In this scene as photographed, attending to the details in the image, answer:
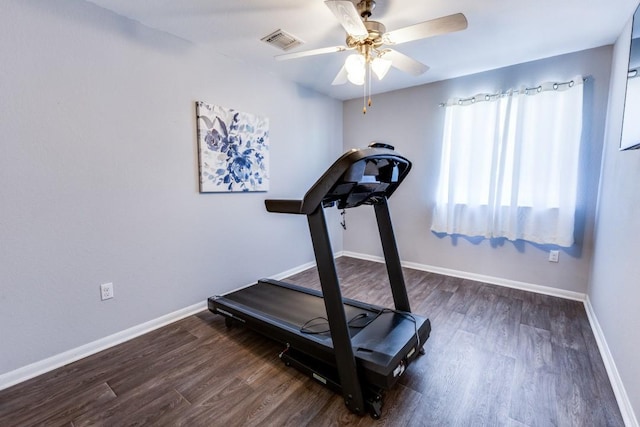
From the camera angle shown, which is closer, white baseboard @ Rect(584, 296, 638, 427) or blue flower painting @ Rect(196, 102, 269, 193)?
white baseboard @ Rect(584, 296, 638, 427)

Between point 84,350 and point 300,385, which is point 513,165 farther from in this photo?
point 84,350

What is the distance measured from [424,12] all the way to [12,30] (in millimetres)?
2503

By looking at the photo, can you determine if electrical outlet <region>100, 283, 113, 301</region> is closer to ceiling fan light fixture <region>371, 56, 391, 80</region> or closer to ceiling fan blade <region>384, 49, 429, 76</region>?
ceiling fan light fixture <region>371, 56, 391, 80</region>

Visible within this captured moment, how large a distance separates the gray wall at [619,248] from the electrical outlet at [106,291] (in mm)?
3058

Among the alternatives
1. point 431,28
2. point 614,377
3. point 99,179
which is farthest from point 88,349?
point 614,377

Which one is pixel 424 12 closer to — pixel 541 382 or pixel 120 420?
pixel 541 382

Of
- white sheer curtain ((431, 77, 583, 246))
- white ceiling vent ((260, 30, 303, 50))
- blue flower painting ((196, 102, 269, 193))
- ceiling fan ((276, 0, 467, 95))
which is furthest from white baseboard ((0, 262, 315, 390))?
white sheer curtain ((431, 77, 583, 246))

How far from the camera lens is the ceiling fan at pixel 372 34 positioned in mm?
1490

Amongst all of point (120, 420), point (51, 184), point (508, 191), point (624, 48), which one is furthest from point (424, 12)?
point (120, 420)

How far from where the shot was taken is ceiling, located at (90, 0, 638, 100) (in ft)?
6.25

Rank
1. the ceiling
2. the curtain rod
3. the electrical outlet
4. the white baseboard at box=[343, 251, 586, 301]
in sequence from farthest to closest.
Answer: the white baseboard at box=[343, 251, 586, 301]
the curtain rod
the electrical outlet
the ceiling

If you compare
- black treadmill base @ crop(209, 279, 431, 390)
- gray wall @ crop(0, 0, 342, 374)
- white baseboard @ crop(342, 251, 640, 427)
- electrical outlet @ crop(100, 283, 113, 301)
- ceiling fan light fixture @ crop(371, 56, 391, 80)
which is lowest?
white baseboard @ crop(342, 251, 640, 427)

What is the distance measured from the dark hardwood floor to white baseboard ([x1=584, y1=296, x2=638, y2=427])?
35 mm

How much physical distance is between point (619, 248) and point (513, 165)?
1358mm
